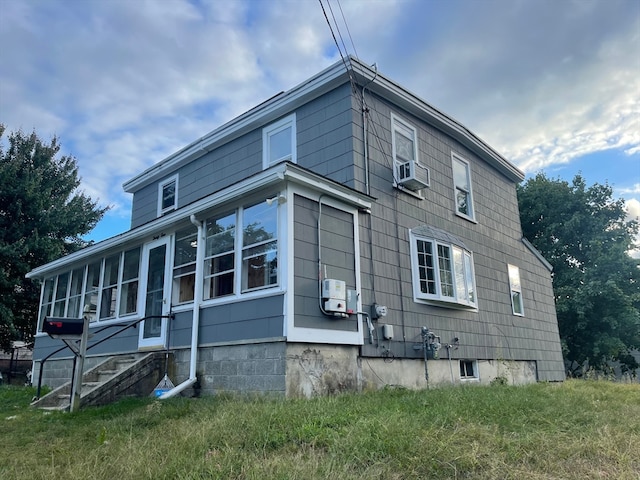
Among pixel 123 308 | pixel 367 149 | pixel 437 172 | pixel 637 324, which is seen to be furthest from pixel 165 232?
pixel 637 324

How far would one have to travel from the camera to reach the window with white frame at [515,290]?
12.0 m

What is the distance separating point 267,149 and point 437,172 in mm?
3756

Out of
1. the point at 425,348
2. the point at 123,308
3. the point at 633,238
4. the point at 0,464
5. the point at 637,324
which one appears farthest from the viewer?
the point at 633,238

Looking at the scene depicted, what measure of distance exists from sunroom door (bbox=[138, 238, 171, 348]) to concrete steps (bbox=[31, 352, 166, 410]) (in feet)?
1.75

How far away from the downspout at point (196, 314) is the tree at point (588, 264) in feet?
54.8

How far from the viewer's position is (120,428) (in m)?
4.77

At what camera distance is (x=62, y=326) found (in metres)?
6.75

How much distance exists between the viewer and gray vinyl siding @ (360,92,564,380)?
8.19 m

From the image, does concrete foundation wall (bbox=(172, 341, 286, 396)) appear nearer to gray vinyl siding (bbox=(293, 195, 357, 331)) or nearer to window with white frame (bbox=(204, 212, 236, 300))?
gray vinyl siding (bbox=(293, 195, 357, 331))

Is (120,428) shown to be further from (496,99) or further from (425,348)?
(496,99)

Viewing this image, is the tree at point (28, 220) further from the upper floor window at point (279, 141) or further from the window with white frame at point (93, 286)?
the upper floor window at point (279, 141)

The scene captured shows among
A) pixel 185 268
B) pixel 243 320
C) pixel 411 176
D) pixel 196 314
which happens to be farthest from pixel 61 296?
pixel 411 176

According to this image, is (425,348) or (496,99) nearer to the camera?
(425,348)

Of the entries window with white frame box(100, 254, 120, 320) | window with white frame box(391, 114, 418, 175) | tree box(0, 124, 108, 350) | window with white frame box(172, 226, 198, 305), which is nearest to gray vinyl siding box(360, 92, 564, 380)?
window with white frame box(391, 114, 418, 175)
